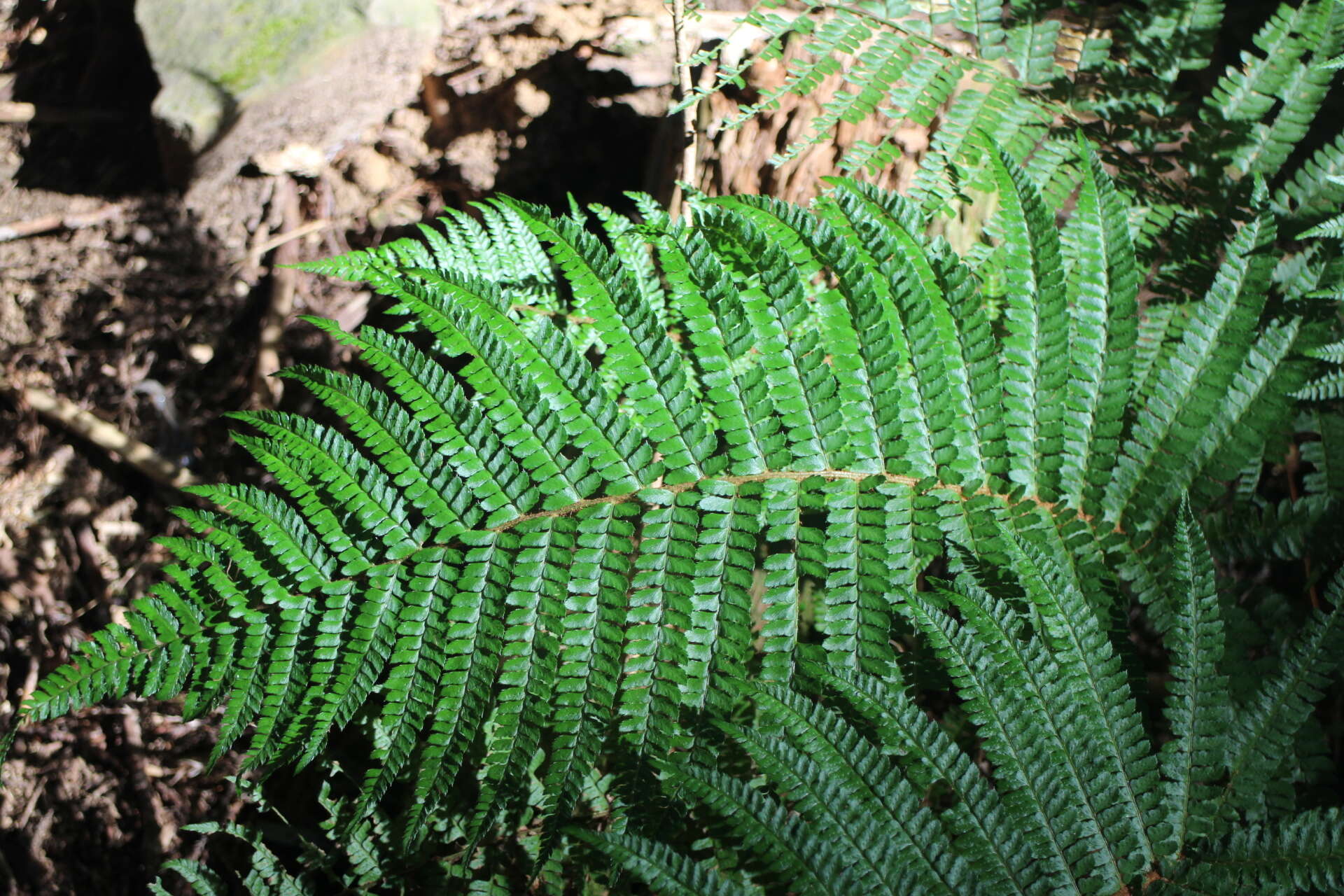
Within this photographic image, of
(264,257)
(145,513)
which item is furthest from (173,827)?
(264,257)

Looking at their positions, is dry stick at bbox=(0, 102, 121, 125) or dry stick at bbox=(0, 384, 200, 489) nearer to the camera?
dry stick at bbox=(0, 384, 200, 489)

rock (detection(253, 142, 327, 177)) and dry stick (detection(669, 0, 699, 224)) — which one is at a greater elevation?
dry stick (detection(669, 0, 699, 224))

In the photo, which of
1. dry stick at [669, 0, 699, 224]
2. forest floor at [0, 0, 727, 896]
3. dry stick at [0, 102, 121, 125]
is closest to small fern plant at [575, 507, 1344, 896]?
dry stick at [669, 0, 699, 224]

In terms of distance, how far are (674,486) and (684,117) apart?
4.76ft

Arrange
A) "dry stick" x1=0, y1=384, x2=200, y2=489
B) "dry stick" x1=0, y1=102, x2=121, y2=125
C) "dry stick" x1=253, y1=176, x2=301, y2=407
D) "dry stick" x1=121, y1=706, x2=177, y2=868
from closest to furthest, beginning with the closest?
"dry stick" x1=121, y1=706, x2=177, y2=868 < "dry stick" x1=0, y1=384, x2=200, y2=489 < "dry stick" x1=253, y1=176, x2=301, y2=407 < "dry stick" x1=0, y1=102, x2=121, y2=125

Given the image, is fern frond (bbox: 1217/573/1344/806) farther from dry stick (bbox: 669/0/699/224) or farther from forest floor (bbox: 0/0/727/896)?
forest floor (bbox: 0/0/727/896)

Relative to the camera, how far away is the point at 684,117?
97.3 inches

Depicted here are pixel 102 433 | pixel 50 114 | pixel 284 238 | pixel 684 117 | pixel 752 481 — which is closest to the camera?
pixel 752 481

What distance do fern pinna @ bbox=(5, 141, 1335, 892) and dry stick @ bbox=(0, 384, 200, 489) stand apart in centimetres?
182

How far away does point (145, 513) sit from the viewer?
308 centimetres

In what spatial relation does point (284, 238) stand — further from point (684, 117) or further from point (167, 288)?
point (684, 117)

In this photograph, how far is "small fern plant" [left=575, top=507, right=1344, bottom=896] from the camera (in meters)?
1.17

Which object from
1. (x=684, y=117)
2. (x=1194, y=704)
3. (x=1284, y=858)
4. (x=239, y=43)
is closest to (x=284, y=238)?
(x=239, y=43)

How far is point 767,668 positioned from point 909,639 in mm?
670
